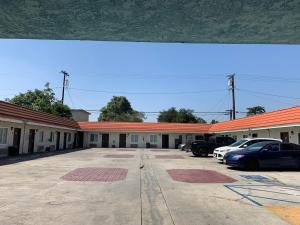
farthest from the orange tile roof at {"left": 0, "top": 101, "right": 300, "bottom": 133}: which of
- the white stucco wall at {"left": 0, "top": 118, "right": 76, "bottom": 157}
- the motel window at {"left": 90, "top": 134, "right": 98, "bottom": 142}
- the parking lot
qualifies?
the parking lot

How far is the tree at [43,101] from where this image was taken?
2235 inches

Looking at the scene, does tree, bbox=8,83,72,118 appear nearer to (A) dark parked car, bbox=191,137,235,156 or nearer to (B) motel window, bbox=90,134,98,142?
(B) motel window, bbox=90,134,98,142

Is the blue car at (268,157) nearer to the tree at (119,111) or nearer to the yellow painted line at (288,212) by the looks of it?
the yellow painted line at (288,212)

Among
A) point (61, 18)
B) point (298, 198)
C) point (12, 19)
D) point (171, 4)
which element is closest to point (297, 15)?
point (171, 4)

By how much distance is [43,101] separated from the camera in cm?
5731

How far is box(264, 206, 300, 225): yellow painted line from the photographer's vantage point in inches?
271

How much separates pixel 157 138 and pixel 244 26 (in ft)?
152

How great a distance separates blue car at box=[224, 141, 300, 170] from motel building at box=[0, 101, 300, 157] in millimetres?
4958

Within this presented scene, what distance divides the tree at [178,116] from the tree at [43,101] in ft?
111

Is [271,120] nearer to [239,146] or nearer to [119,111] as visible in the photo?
[239,146]

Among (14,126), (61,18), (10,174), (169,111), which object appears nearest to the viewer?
(61,18)

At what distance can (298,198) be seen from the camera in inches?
375

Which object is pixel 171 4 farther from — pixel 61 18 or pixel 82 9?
pixel 61 18

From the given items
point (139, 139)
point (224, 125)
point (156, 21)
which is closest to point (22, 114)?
point (156, 21)
